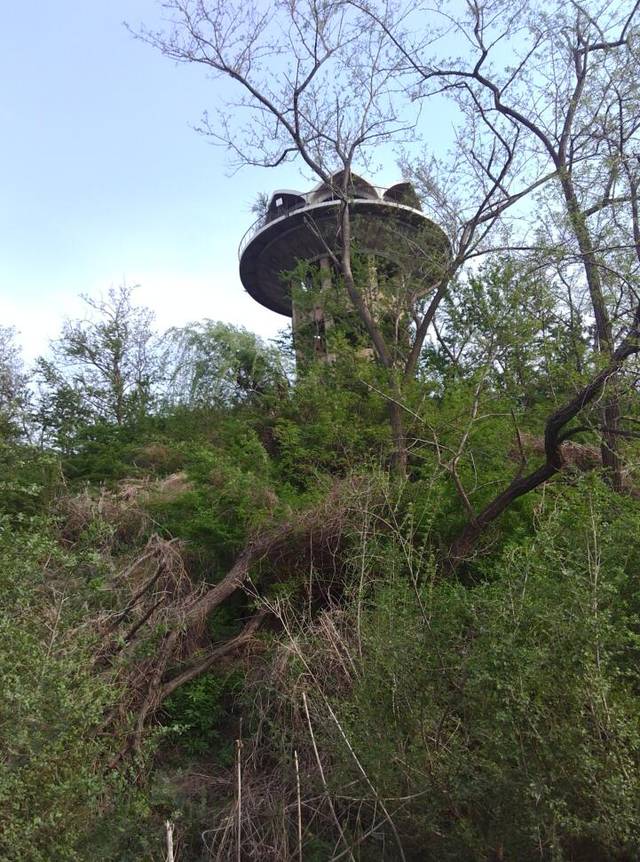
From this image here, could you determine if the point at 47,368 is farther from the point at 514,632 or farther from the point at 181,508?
the point at 514,632

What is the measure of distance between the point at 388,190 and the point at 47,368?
10.0 m

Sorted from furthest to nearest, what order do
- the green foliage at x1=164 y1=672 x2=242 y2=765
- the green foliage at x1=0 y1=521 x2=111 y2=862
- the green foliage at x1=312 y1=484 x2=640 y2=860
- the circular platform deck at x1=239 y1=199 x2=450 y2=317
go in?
the circular platform deck at x1=239 y1=199 x2=450 y2=317, the green foliage at x1=164 y1=672 x2=242 y2=765, the green foliage at x1=0 y1=521 x2=111 y2=862, the green foliage at x1=312 y1=484 x2=640 y2=860

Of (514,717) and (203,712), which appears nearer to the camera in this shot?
(514,717)

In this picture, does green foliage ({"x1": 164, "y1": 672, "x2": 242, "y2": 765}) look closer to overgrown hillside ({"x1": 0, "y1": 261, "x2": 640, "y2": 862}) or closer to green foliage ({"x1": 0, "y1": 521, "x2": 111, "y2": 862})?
overgrown hillside ({"x1": 0, "y1": 261, "x2": 640, "y2": 862})

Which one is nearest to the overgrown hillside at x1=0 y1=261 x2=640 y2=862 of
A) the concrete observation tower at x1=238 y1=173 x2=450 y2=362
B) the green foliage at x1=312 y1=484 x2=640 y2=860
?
the green foliage at x1=312 y1=484 x2=640 y2=860

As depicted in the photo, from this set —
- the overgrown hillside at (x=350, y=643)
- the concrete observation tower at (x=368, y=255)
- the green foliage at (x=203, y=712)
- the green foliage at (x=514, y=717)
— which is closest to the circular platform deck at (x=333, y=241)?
the concrete observation tower at (x=368, y=255)

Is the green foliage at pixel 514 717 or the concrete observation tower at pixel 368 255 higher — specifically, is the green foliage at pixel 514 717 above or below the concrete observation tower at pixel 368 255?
below

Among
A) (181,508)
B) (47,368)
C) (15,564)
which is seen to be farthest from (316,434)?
(47,368)

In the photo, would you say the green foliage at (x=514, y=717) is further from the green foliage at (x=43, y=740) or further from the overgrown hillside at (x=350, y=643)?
the green foliage at (x=43, y=740)

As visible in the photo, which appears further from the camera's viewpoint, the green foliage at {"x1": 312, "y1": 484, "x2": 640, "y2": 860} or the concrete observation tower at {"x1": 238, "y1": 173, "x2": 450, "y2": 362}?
the concrete observation tower at {"x1": 238, "y1": 173, "x2": 450, "y2": 362}

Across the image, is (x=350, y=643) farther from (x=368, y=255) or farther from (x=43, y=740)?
(x=368, y=255)

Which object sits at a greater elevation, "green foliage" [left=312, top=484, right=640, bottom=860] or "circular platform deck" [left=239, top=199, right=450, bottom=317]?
"circular platform deck" [left=239, top=199, right=450, bottom=317]

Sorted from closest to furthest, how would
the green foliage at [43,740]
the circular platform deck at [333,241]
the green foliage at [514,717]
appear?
1. the green foliage at [514,717]
2. the green foliage at [43,740]
3. the circular platform deck at [333,241]

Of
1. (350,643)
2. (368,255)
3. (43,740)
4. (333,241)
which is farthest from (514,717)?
(333,241)
